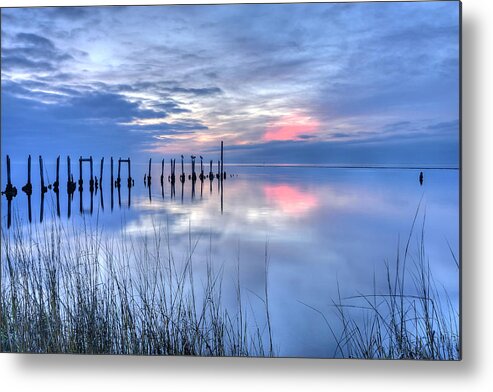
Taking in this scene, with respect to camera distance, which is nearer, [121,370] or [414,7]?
[414,7]

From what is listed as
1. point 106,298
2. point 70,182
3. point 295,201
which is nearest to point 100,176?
point 70,182

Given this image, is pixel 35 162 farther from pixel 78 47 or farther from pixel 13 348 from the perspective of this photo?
pixel 13 348

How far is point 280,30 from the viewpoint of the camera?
2387mm

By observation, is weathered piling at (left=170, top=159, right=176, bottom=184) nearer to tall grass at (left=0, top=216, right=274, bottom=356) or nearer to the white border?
tall grass at (left=0, top=216, right=274, bottom=356)

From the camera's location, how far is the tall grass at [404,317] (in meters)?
2.35

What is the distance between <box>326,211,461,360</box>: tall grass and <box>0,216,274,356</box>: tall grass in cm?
44

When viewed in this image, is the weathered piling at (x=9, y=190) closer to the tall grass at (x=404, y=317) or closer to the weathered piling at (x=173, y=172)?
the weathered piling at (x=173, y=172)

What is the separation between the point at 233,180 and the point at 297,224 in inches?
13.1

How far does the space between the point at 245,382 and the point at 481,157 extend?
1.34m

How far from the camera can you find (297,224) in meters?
2.42

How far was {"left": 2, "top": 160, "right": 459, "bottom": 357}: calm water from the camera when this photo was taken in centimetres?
236

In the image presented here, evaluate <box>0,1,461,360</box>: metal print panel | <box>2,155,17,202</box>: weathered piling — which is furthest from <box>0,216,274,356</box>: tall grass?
<box>2,155,17,202</box>: weathered piling

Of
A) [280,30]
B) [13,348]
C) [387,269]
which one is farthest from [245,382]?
[280,30]

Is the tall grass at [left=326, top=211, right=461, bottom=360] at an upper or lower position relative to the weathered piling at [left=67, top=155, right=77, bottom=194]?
lower
